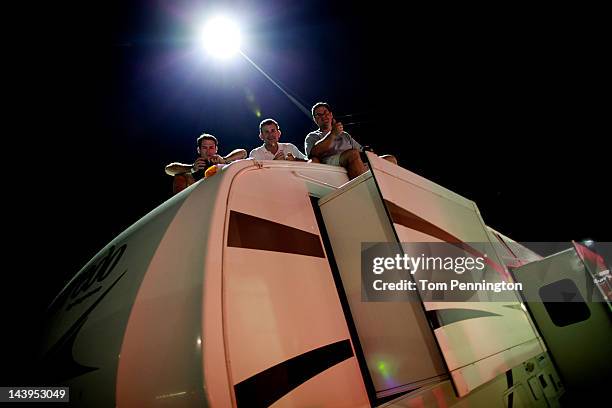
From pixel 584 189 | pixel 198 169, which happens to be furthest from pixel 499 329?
pixel 584 189

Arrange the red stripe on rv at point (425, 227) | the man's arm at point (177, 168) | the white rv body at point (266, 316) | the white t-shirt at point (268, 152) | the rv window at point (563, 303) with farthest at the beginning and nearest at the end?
the white t-shirt at point (268, 152) < the rv window at point (563, 303) < the man's arm at point (177, 168) < the red stripe on rv at point (425, 227) < the white rv body at point (266, 316)

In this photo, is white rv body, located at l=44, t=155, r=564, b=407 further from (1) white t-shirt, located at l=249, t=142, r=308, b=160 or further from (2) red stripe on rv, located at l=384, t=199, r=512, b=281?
(1) white t-shirt, located at l=249, t=142, r=308, b=160

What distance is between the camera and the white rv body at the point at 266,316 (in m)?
1.30

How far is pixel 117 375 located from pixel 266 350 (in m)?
0.61

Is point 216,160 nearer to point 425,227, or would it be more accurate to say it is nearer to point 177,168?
point 177,168

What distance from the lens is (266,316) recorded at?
151 centimetres

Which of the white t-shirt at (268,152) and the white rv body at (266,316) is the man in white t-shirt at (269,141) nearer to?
the white t-shirt at (268,152)

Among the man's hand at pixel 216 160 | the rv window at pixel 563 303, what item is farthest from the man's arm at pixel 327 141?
the rv window at pixel 563 303

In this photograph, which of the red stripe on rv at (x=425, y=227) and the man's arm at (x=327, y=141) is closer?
the red stripe on rv at (x=425, y=227)

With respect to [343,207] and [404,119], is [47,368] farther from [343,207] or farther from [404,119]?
[404,119]

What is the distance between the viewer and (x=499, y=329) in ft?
7.92

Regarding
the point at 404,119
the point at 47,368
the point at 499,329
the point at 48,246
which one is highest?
the point at 404,119

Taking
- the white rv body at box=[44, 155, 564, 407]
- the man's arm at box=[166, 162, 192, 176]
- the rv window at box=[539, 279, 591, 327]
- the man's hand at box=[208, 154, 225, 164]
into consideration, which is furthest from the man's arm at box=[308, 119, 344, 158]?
the rv window at box=[539, 279, 591, 327]

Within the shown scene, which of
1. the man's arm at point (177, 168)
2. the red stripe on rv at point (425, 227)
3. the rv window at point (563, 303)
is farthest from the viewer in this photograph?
the rv window at point (563, 303)
